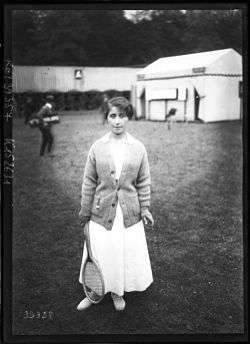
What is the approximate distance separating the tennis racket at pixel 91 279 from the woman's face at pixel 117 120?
2.61 ft

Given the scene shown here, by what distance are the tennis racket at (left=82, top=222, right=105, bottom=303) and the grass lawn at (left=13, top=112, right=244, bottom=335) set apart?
10cm

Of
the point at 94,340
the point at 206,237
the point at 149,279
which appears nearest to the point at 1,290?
the point at 94,340

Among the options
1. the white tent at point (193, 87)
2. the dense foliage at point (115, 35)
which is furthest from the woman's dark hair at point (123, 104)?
the dense foliage at point (115, 35)

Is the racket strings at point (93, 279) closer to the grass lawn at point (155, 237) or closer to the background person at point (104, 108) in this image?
the grass lawn at point (155, 237)

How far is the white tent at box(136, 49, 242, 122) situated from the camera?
4012mm

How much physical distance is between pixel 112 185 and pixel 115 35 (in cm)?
129

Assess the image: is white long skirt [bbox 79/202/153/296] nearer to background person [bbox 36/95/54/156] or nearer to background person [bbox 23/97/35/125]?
background person [bbox 36/95/54/156]

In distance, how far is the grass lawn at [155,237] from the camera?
3887 millimetres

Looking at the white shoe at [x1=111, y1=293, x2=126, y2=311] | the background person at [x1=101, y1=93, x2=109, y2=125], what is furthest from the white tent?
the white shoe at [x1=111, y1=293, x2=126, y2=311]

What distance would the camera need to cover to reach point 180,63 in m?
4.06

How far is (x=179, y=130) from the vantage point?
413 cm

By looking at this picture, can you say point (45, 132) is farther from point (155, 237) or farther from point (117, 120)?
point (155, 237)

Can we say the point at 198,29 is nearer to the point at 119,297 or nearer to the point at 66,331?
the point at 119,297

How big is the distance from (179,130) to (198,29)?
2.88 feet
